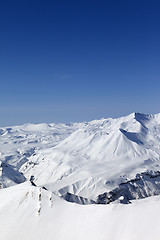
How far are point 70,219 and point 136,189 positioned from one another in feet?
466

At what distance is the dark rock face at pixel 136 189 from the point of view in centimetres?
15962

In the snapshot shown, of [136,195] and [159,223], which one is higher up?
[159,223]

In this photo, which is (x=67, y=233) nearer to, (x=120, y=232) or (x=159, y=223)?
(x=120, y=232)

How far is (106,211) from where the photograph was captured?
4725cm

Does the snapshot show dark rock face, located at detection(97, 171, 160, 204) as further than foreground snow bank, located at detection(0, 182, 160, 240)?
Yes

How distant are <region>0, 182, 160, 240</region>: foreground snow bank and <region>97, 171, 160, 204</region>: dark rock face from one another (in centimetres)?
10383

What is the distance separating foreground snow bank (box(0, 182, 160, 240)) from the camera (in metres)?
39.8

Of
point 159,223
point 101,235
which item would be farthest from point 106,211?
point 159,223

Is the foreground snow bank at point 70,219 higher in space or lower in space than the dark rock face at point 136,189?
higher

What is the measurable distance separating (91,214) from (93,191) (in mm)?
127840

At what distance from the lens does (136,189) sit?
179000 mm

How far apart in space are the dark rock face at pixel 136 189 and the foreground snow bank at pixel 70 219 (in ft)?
341

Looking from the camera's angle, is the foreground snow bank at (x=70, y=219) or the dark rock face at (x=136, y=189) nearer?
the foreground snow bank at (x=70, y=219)

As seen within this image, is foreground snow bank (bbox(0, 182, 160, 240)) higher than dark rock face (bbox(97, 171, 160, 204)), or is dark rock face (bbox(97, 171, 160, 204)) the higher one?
foreground snow bank (bbox(0, 182, 160, 240))
